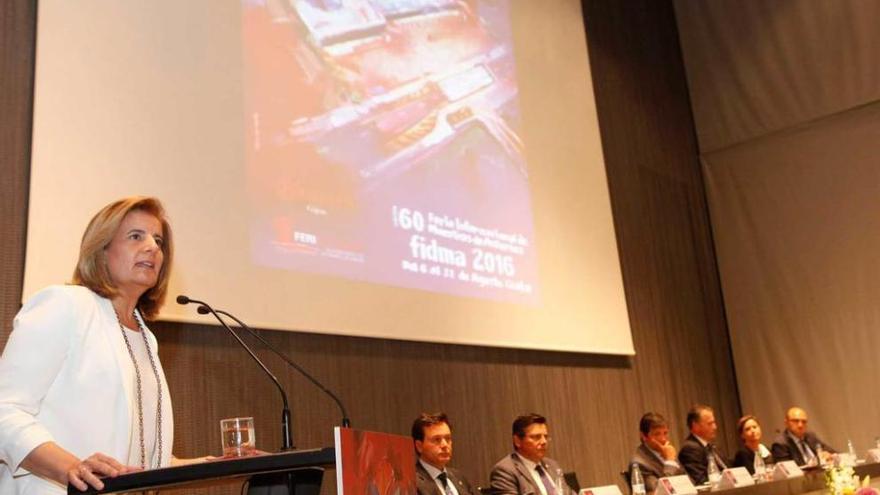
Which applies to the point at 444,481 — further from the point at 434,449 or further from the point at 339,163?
the point at 339,163

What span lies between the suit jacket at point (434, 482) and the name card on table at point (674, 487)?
86 cm

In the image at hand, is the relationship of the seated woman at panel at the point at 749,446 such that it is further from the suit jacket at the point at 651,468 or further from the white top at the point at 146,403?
the white top at the point at 146,403

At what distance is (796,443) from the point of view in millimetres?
6098

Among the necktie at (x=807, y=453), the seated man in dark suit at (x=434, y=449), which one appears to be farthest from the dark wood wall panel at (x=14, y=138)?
the necktie at (x=807, y=453)

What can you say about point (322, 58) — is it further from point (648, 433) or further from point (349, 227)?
point (648, 433)

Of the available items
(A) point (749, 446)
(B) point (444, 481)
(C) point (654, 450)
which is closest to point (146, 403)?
(B) point (444, 481)

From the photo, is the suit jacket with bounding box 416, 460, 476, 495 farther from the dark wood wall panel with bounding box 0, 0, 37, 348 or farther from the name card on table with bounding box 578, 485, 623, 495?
the dark wood wall panel with bounding box 0, 0, 37, 348

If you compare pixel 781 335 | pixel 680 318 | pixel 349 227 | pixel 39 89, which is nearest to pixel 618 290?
pixel 680 318

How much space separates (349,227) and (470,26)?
186 centimetres

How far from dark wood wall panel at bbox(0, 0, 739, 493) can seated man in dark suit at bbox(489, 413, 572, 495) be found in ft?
1.43

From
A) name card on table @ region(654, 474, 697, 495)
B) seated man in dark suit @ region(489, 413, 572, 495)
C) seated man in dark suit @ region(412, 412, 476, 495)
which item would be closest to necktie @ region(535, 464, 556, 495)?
seated man in dark suit @ region(489, 413, 572, 495)

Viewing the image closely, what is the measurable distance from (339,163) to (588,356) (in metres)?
2.44

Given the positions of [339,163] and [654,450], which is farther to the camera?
[654,450]

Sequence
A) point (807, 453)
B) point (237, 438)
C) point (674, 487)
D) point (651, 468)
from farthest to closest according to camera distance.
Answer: point (807, 453) < point (651, 468) < point (674, 487) < point (237, 438)
